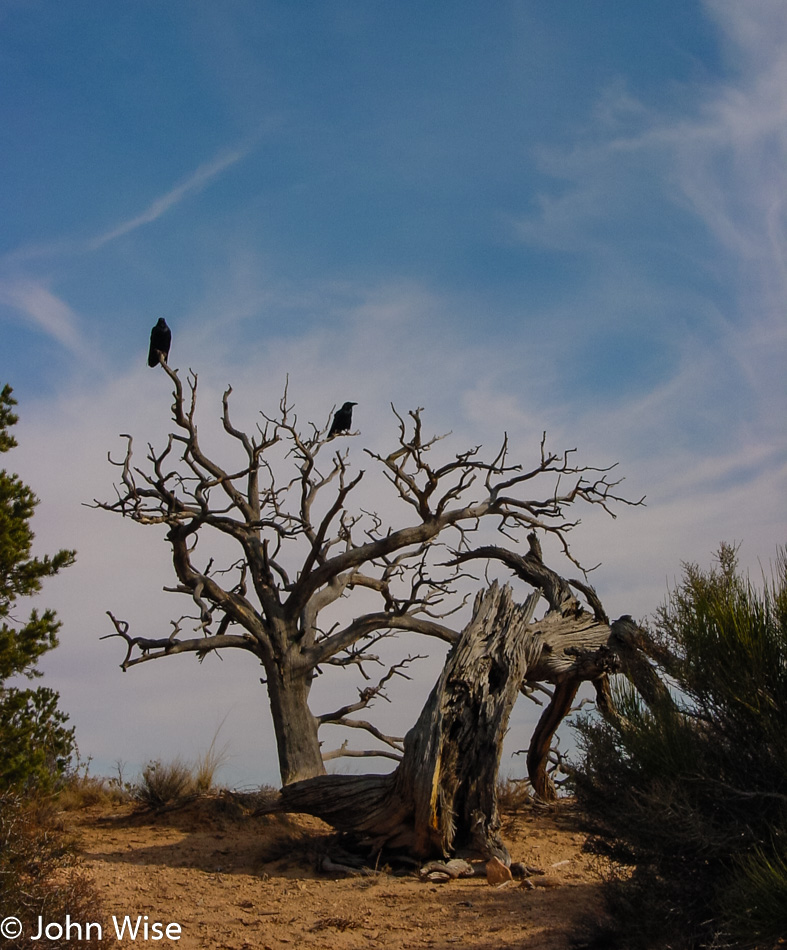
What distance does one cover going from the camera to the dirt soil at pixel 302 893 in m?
6.48

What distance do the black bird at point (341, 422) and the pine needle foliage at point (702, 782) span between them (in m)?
7.83

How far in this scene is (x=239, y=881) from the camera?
8148 millimetres

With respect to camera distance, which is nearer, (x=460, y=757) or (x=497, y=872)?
(x=497, y=872)

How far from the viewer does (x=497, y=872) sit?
795 cm

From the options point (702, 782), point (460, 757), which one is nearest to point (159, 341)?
point (460, 757)

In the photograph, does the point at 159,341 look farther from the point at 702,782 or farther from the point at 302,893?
the point at 702,782

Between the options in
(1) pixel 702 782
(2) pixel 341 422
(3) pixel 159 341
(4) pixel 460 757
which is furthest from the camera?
(2) pixel 341 422

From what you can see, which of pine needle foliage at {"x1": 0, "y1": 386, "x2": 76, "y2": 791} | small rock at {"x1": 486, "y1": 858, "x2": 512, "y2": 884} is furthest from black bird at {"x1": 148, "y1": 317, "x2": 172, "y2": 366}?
small rock at {"x1": 486, "y1": 858, "x2": 512, "y2": 884}

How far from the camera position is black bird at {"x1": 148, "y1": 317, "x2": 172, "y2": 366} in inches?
485

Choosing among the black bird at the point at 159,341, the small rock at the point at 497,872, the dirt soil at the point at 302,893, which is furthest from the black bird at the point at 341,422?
the small rock at the point at 497,872

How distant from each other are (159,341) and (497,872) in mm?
8216

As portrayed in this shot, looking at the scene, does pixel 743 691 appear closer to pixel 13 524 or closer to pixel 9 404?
pixel 13 524

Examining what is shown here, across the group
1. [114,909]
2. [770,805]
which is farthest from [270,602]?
[770,805]

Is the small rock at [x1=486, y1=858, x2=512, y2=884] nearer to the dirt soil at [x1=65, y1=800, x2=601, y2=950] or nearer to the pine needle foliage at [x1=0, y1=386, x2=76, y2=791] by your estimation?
the dirt soil at [x1=65, y1=800, x2=601, y2=950]
